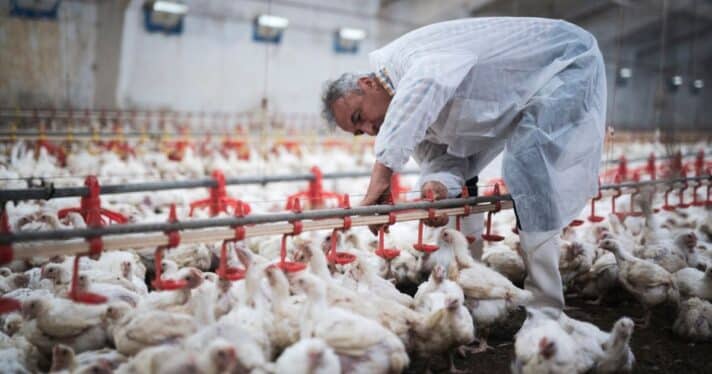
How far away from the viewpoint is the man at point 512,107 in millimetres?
2598

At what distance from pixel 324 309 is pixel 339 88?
116cm

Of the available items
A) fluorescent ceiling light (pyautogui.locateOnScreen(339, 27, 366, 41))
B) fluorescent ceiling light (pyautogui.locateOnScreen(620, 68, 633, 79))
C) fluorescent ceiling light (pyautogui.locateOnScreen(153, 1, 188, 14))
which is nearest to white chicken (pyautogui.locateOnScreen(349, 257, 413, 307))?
fluorescent ceiling light (pyautogui.locateOnScreen(153, 1, 188, 14))

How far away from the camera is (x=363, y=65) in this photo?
41.4 ft

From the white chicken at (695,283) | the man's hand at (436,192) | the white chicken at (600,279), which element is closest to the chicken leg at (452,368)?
the man's hand at (436,192)

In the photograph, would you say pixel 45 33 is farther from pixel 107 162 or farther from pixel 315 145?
pixel 315 145

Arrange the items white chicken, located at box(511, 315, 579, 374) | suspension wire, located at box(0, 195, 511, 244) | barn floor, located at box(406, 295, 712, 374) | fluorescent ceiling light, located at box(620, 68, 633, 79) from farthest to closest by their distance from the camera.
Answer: fluorescent ceiling light, located at box(620, 68, 633, 79) → barn floor, located at box(406, 295, 712, 374) → white chicken, located at box(511, 315, 579, 374) → suspension wire, located at box(0, 195, 511, 244)

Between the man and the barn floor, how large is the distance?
1.27 feet

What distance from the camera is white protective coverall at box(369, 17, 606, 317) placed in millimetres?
2613

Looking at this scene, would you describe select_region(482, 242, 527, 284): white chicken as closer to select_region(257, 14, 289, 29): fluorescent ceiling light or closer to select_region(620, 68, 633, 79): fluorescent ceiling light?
select_region(257, 14, 289, 29): fluorescent ceiling light

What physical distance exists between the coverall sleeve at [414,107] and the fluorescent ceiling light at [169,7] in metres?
8.34

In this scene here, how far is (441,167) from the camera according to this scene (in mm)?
3371

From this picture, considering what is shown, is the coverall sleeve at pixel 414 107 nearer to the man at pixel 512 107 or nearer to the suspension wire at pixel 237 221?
the man at pixel 512 107

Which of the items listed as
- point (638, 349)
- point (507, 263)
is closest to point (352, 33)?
point (507, 263)

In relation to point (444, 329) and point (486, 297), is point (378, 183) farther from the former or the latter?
point (486, 297)
